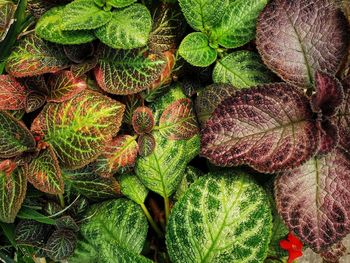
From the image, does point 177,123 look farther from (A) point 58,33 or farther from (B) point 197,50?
(A) point 58,33

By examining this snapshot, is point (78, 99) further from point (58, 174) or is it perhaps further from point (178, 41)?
point (178, 41)

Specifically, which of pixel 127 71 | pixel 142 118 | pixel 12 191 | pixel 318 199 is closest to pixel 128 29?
pixel 127 71

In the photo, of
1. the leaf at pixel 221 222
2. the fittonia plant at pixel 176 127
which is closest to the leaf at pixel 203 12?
the fittonia plant at pixel 176 127

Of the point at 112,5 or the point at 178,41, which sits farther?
the point at 178,41

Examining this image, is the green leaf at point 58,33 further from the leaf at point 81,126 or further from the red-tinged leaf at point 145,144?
the red-tinged leaf at point 145,144

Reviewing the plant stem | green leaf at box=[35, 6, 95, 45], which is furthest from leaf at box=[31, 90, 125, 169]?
the plant stem

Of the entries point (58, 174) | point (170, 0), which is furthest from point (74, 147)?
point (170, 0)
